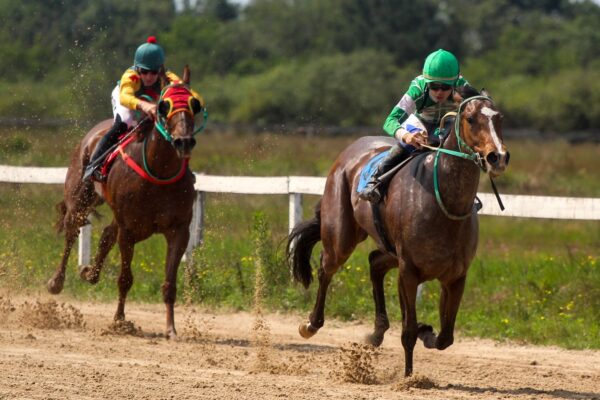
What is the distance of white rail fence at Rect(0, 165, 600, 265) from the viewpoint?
9.93 m

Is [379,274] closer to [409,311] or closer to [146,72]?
[409,311]

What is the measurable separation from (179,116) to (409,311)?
2866 mm

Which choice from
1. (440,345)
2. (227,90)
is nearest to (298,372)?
(440,345)

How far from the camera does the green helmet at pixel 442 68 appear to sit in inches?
297

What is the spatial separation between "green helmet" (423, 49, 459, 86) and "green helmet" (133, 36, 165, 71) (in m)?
3.31

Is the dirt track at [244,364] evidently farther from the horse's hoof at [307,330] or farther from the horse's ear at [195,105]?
the horse's ear at [195,105]

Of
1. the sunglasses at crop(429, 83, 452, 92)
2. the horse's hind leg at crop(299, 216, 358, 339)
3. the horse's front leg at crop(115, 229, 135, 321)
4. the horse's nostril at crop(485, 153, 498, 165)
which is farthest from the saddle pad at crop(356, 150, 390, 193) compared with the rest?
the horse's front leg at crop(115, 229, 135, 321)

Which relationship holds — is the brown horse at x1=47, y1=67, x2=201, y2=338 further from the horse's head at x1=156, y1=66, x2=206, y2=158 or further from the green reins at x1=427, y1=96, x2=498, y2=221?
the green reins at x1=427, y1=96, x2=498, y2=221

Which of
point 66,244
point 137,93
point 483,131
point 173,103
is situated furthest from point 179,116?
point 483,131

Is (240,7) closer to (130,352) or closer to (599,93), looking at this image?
(599,93)

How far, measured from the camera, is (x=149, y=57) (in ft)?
33.0

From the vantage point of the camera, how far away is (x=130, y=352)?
8688mm

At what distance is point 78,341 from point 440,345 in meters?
3.17

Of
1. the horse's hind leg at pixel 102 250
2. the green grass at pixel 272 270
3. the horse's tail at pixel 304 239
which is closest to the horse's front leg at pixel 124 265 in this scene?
the green grass at pixel 272 270
